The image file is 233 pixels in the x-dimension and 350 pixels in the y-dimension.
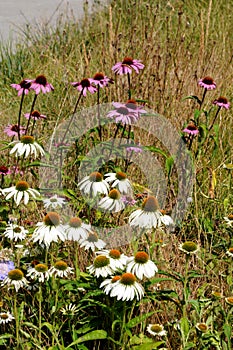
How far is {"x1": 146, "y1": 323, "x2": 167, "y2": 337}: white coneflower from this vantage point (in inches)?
67.5

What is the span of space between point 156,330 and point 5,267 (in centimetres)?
47

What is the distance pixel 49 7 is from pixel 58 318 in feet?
A: 14.0

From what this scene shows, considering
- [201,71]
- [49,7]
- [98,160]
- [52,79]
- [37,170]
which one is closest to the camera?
[98,160]

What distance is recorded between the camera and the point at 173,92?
10.1 feet

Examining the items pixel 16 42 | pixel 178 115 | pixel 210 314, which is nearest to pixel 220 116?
pixel 178 115

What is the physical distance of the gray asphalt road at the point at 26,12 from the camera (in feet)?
16.4

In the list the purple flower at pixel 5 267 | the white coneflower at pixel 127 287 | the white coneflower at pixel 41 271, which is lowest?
the purple flower at pixel 5 267

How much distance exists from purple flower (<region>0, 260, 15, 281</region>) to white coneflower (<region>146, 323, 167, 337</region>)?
0.43m

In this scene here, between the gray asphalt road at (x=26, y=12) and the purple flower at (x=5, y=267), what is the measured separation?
332 centimetres

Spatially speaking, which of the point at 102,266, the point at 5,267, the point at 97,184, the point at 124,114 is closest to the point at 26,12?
the point at 124,114

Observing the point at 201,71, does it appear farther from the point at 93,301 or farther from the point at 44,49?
the point at 93,301

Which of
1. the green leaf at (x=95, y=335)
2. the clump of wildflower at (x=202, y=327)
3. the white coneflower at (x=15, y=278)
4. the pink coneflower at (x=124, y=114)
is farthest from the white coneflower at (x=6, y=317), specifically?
the pink coneflower at (x=124, y=114)

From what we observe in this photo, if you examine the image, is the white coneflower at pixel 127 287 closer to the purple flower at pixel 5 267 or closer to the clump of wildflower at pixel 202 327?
the clump of wildflower at pixel 202 327

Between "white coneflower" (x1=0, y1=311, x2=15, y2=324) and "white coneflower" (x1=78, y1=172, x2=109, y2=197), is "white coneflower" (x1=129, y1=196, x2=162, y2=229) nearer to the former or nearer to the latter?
"white coneflower" (x1=78, y1=172, x2=109, y2=197)
